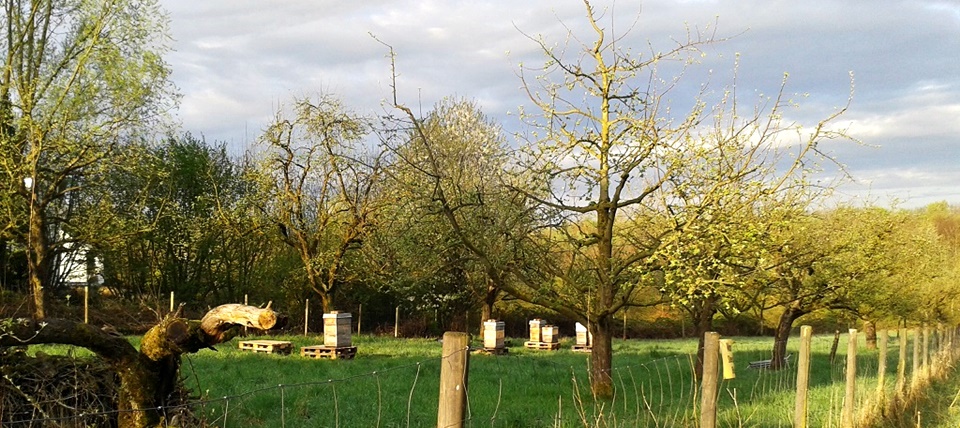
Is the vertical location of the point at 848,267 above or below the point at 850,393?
above

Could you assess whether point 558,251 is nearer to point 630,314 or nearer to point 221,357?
point 221,357

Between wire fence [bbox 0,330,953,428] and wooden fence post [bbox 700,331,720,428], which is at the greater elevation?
wooden fence post [bbox 700,331,720,428]

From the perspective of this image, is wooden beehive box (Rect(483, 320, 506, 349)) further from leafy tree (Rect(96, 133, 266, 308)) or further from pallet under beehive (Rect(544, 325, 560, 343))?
leafy tree (Rect(96, 133, 266, 308))

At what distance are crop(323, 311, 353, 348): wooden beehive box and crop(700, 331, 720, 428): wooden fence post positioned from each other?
45.4 ft

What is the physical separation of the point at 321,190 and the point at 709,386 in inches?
940

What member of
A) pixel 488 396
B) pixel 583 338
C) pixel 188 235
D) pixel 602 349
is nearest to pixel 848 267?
pixel 602 349

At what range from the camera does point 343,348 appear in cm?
1852

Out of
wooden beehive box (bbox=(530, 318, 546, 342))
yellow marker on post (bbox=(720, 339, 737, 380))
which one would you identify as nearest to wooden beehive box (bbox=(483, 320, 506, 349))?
wooden beehive box (bbox=(530, 318, 546, 342))

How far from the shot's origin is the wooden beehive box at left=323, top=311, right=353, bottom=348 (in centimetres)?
1842

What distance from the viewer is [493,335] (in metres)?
22.0

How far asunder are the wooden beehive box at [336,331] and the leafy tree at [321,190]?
21.9 feet

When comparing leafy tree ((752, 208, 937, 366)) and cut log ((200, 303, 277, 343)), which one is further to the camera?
leafy tree ((752, 208, 937, 366))

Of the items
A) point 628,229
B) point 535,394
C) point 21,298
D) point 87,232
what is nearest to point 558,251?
point 628,229

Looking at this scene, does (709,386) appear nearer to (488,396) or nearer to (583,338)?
(488,396)
